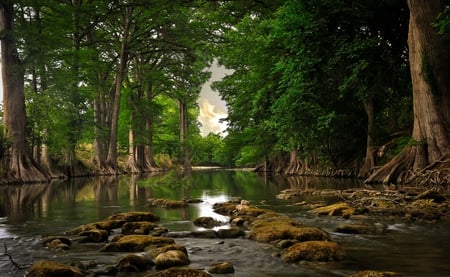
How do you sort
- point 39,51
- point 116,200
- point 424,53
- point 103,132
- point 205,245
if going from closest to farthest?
point 205,245 → point 116,200 → point 424,53 → point 39,51 → point 103,132

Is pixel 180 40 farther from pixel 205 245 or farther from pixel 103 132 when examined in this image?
pixel 205 245

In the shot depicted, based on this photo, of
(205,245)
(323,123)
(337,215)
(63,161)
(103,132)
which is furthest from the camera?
(103,132)

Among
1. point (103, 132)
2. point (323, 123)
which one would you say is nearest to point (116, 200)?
point (323, 123)

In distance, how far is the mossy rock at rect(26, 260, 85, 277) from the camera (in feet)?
16.0

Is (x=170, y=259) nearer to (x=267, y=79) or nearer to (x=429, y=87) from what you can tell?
(x=429, y=87)

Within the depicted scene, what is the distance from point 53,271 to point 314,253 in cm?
298

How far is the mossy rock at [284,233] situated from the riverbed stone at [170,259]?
5.55 feet

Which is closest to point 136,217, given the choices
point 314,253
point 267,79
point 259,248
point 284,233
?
point 284,233

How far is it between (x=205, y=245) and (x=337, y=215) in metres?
3.90

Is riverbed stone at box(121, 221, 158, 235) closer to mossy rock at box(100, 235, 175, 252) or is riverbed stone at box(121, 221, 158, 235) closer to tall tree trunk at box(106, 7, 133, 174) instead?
mossy rock at box(100, 235, 175, 252)

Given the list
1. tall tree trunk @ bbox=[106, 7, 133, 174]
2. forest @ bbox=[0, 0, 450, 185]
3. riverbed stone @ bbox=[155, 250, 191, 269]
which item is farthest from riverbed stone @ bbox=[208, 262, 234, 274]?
tall tree trunk @ bbox=[106, 7, 133, 174]

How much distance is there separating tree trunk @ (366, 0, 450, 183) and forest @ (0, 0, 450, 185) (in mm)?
36

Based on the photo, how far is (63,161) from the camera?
3073 cm

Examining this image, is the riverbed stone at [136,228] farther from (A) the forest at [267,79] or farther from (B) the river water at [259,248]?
(A) the forest at [267,79]
